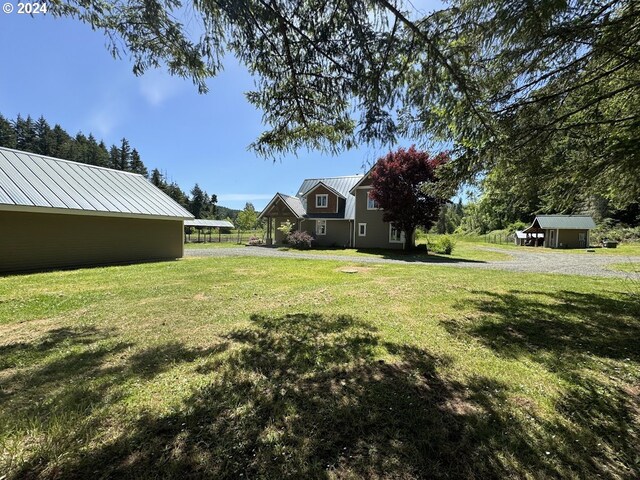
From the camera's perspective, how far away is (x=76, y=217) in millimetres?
12477

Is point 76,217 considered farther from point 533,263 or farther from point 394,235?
point 533,263

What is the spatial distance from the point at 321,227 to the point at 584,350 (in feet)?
75.1

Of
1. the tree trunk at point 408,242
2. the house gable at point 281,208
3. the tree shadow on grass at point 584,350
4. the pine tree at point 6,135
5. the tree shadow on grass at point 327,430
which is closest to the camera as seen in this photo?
the tree shadow on grass at point 327,430

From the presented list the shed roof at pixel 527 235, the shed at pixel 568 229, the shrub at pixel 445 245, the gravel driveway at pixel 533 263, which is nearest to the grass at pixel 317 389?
the gravel driveway at pixel 533 263

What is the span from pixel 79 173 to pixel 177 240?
206 inches

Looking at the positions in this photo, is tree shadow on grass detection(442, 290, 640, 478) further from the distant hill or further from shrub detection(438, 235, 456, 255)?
the distant hill

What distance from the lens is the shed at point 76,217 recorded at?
35.6ft

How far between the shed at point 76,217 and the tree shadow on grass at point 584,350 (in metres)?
13.9

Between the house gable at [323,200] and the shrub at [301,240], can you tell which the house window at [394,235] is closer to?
the house gable at [323,200]

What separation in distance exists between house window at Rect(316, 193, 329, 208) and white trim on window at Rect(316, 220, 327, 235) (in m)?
1.43

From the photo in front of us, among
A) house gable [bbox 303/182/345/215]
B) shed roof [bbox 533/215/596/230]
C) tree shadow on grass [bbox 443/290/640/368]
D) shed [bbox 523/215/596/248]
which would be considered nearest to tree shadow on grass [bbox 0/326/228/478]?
tree shadow on grass [bbox 443/290/640/368]

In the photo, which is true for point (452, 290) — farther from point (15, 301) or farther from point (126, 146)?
point (126, 146)

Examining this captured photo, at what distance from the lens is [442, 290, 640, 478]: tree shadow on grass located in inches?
95.1

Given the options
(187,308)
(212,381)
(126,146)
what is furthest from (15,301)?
(126,146)
